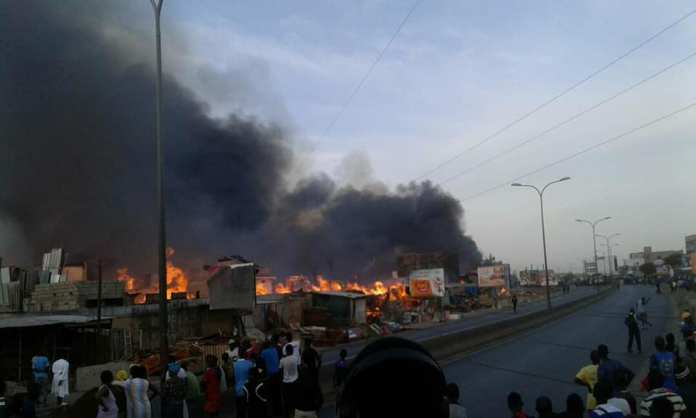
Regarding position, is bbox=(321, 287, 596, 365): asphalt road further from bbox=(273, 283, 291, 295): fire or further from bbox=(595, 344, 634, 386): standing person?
bbox=(273, 283, 291, 295): fire

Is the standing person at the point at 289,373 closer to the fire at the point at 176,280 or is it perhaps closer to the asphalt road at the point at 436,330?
the asphalt road at the point at 436,330

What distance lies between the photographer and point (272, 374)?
799cm

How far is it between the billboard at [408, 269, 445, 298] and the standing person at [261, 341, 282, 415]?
1499 inches

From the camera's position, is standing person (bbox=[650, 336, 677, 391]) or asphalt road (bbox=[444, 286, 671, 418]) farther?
asphalt road (bbox=[444, 286, 671, 418])

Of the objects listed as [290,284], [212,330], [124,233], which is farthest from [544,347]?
[124,233]

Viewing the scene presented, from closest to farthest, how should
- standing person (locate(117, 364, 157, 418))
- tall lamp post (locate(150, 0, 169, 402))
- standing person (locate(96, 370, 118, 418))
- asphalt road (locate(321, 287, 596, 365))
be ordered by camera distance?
standing person (locate(96, 370, 118, 418)) < standing person (locate(117, 364, 157, 418)) < tall lamp post (locate(150, 0, 169, 402)) < asphalt road (locate(321, 287, 596, 365))

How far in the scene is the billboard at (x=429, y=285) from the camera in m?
45.3

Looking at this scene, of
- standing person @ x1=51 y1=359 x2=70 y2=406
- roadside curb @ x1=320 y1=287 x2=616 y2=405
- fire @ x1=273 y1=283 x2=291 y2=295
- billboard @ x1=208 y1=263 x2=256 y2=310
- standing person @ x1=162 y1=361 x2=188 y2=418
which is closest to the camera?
standing person @ x1=162 y1=361 x2=188 y2=418

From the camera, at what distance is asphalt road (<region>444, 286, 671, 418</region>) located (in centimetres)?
1120

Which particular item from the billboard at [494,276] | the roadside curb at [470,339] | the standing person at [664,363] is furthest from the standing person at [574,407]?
the billboard at [494,276]

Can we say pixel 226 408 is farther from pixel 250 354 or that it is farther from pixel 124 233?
pixel 124 233

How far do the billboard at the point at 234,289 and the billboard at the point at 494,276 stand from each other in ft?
125

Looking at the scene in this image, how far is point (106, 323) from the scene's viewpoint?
70.8 feet

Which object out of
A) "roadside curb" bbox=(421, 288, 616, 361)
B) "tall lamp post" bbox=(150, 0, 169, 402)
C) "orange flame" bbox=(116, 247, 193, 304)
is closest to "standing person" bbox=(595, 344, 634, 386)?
"tall lamp post" bbox=(150, 0, 169, 402)
